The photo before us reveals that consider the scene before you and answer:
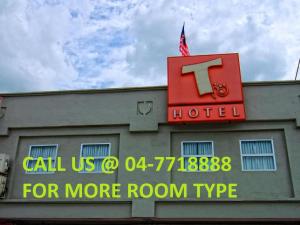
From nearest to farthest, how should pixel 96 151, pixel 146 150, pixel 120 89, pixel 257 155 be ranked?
pixel 257 155 < pixel 146 150 < pixel 96 151 < pixel 120 89

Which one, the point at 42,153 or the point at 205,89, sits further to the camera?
the point at 42,153

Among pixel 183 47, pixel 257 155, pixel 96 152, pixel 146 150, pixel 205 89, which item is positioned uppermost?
pixel 183 47

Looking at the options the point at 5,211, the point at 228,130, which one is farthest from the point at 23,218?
the point at 228,130

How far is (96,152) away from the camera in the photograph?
14969mm

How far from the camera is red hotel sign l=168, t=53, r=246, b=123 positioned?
46.6 ft

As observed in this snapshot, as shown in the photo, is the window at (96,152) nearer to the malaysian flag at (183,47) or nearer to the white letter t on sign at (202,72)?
the white letter t on sign at (202,72)

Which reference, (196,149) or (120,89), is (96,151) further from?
(196,149)

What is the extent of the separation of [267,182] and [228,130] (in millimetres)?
2285

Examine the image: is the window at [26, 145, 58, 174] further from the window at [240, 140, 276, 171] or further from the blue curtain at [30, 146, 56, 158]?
the window at [240, 140, 276, 171]

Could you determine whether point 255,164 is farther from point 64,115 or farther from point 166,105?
point 64,115

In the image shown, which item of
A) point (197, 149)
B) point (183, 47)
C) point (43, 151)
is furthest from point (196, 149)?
point (43, 151)

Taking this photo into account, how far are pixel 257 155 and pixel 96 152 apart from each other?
19.7ft

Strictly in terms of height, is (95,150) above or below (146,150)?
above

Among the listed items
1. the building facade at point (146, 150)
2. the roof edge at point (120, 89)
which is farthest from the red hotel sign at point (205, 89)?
the roof edge at point (120, 89)
